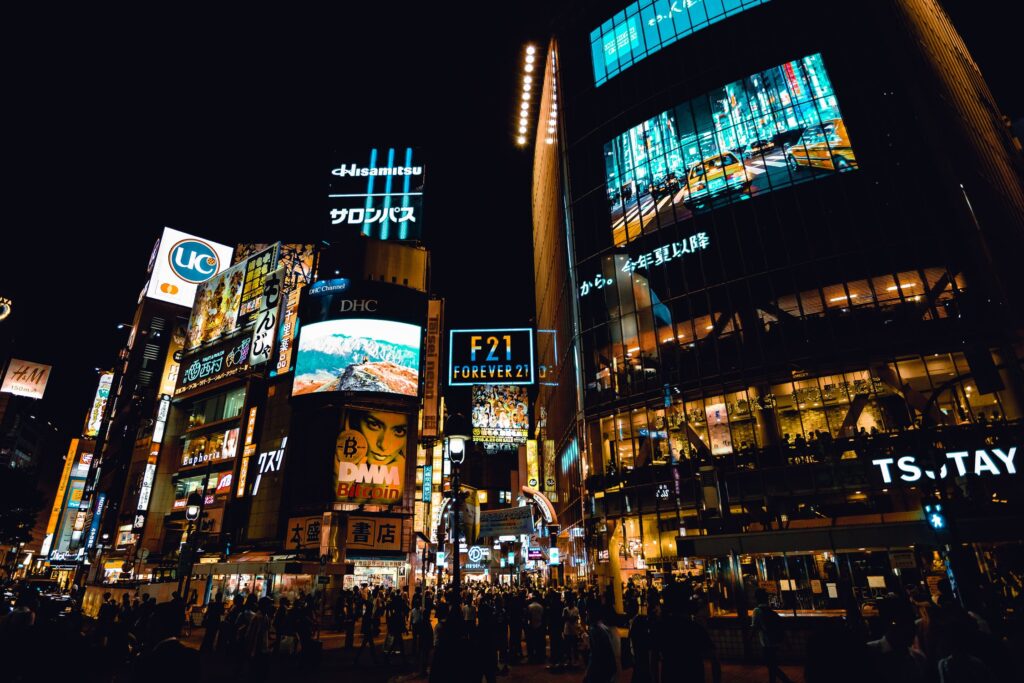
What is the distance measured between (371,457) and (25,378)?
81.1 m

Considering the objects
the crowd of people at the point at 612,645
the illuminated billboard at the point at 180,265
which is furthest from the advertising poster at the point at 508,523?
the illuminated billboard at the point at 180,265

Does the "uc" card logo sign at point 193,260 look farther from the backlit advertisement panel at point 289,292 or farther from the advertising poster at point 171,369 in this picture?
the backlit advertisement panel at point 289,292

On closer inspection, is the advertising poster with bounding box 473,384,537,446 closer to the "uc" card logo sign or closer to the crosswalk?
the crosswalk

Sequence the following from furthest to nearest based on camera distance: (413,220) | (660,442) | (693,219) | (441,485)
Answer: (441,485), (413,220), (693,219), (660,442)

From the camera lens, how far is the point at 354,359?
36469 millimetres

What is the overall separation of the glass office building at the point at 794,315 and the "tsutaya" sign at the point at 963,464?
81mm

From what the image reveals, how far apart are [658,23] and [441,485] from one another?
4310cm

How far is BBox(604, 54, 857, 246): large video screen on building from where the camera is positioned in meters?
27.2

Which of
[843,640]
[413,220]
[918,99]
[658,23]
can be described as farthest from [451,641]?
[658,23]

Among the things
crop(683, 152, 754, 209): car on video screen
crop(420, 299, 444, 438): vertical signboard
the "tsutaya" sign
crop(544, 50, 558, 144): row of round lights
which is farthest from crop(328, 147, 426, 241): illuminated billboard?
the "tsutaya" sign

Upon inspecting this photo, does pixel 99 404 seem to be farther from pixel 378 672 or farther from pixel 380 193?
pixel 378 672

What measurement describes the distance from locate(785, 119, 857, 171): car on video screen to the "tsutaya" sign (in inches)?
563

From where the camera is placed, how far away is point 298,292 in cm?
4378

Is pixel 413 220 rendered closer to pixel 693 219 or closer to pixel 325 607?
pixel 693 219
